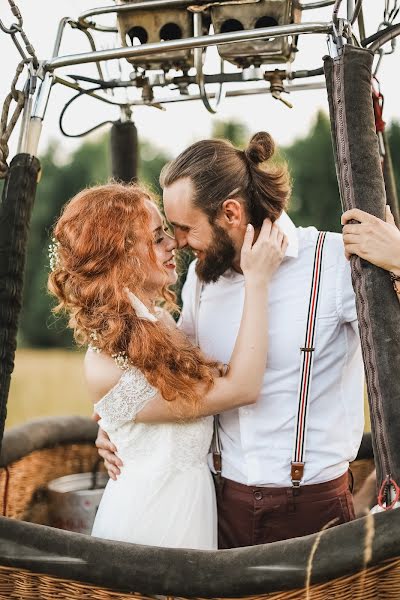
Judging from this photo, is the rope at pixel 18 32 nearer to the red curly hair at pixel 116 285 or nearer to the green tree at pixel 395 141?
the red curly hair at pixel 116 285

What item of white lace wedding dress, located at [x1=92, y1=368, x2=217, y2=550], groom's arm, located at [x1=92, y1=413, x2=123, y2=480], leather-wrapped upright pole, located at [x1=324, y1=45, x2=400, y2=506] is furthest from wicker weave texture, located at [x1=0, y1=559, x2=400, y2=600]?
groom's arm, located at [x1=92, y1=413, x2=123, y2=480]

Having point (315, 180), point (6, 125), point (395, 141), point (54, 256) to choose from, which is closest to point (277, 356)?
point (54, 256)

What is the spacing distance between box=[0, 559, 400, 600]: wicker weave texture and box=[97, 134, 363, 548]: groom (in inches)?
21.0

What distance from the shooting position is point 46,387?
428 inches

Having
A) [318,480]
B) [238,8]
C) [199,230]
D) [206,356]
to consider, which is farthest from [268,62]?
[318,480]

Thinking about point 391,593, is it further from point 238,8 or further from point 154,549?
point 238,8

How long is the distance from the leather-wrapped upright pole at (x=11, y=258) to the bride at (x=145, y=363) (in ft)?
0.76

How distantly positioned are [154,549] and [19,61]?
118cm

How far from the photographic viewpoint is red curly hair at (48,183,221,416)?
196 centimetres

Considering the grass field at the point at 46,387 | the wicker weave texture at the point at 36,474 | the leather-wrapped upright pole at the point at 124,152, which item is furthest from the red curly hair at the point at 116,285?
the grass field at the point at 46,387

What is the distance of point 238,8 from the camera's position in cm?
200

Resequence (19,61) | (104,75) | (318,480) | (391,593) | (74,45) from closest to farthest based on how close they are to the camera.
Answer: (391,593) < (19,61) < (318,480) < (104,75) < (74,45)

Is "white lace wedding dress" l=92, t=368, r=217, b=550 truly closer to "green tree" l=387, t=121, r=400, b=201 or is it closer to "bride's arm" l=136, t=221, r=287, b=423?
"bride's arm" l=136, t=221, r=287, b=423

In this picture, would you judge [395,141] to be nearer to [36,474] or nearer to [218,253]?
[36,474]
